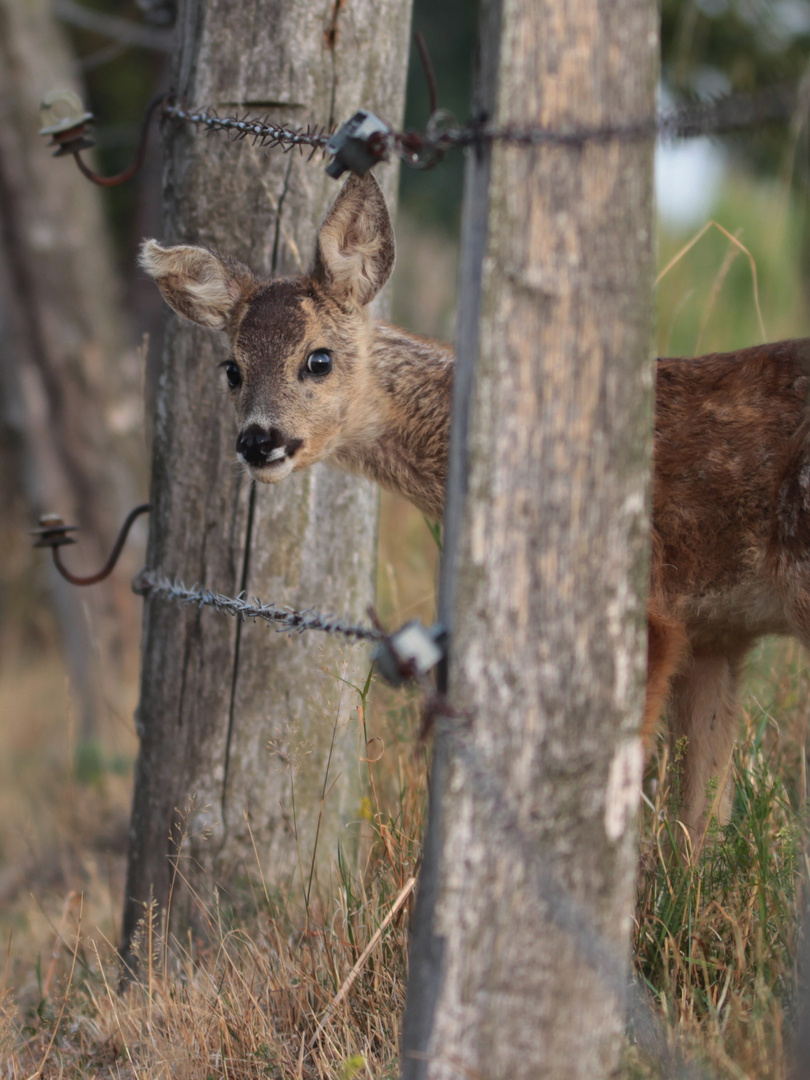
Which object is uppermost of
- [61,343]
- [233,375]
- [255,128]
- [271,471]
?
[61,343]

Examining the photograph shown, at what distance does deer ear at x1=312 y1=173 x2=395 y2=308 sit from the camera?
11.2ft

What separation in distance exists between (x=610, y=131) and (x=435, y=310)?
12.0 meters

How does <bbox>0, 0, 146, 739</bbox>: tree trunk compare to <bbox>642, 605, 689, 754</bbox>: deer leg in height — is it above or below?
above

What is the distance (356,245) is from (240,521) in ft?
3.19

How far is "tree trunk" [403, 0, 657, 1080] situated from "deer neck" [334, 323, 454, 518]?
5.60 ft

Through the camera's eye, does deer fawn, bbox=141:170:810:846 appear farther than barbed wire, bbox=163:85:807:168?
Yes

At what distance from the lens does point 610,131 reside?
1890 mm

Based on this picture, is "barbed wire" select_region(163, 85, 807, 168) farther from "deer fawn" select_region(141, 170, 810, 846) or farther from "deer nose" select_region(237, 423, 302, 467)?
"deer nose" select_region(237, 423, 302, 467)

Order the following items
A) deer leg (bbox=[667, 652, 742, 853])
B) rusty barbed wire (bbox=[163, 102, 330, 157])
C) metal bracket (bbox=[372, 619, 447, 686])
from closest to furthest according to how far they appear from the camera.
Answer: metal bracket (bbox=[372, 619, 447, 686]) → rusty barbed wire (bbox=[163, 102, 330, 157]) → deer leg (bbox=[667, 652, 742, 853])

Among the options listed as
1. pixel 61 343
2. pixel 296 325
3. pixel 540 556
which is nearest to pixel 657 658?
pixel 540 556

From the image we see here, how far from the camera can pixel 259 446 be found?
3.42 metres

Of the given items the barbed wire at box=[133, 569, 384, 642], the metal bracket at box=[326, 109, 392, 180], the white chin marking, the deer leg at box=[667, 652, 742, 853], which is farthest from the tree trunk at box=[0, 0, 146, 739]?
the metal bracket at box=[326, 109, 392, 180]

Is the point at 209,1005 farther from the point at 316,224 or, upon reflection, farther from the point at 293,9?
the point at 293,9

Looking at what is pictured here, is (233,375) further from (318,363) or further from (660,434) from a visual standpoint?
(660,434)
